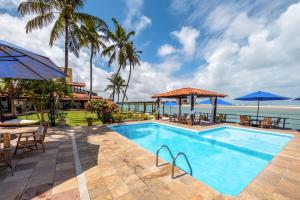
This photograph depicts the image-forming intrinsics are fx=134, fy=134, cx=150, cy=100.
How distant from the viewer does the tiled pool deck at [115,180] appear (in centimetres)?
290

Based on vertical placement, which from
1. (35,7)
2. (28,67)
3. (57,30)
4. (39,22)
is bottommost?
(28,67)

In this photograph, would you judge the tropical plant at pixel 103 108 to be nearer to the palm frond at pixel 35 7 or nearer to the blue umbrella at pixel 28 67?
the blue umbrella at pixel 28 67

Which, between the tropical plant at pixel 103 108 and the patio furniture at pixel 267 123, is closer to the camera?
the patio furniture at pixel 267 123

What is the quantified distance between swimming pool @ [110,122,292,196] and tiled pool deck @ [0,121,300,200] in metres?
1.10

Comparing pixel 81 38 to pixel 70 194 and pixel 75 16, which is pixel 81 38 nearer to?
pixel 75 16

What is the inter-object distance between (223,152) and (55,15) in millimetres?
15381

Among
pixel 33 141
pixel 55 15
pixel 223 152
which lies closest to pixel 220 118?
pixel 223 152

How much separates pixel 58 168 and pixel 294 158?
8.11 meters

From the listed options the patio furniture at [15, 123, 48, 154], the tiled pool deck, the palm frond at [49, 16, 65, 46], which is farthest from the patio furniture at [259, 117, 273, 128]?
the palm frond at [49, 16, 65, 46]

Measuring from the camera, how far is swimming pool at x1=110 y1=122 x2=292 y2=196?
190 inches

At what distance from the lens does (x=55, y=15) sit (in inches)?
425

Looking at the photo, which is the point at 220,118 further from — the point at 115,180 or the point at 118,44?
the point at 118,44

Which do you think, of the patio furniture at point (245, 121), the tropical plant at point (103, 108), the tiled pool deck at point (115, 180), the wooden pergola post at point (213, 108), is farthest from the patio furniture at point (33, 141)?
the patio furniture at point (245, 121)

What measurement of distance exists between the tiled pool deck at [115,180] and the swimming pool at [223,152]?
3.61 ft
